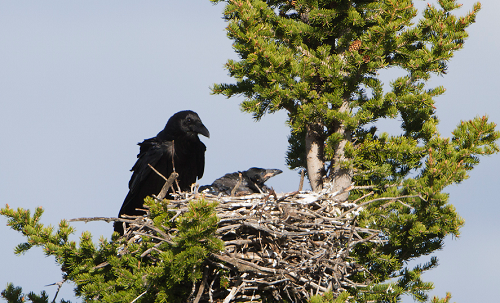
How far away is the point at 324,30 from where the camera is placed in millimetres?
7328

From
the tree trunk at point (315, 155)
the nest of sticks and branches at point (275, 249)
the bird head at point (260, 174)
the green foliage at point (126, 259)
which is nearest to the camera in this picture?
the green foliage at point (126, 259)

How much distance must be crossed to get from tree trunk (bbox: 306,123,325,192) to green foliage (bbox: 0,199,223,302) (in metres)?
2.44

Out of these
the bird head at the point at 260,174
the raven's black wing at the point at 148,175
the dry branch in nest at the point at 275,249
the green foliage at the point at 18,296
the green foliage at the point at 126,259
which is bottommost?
the green foliage at the point at 18,296

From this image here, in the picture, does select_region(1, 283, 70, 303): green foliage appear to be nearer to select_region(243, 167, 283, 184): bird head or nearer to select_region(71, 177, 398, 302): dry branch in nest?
select_region(71, 177, 398, 302): dry branch in nest

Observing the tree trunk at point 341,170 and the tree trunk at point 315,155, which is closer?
the tree trunk at point 341,170

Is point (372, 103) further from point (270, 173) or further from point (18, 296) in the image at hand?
point (18, 296)

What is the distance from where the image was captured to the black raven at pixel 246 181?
23.6ft

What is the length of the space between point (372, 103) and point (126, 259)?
11.8 ft

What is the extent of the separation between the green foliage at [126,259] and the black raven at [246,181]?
1.73m

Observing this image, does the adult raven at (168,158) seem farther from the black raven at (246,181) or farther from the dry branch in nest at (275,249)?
the dry branch in nest at (275,249)

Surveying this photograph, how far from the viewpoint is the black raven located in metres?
7.21

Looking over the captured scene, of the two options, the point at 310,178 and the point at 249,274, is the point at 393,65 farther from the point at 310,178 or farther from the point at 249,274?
the point at 249,274

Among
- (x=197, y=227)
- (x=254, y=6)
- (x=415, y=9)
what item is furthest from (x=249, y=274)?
(x=415, y=9)

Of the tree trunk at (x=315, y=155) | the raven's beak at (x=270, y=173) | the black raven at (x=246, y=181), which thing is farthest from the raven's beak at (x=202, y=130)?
the tree trunk at (x=315, y=155)
